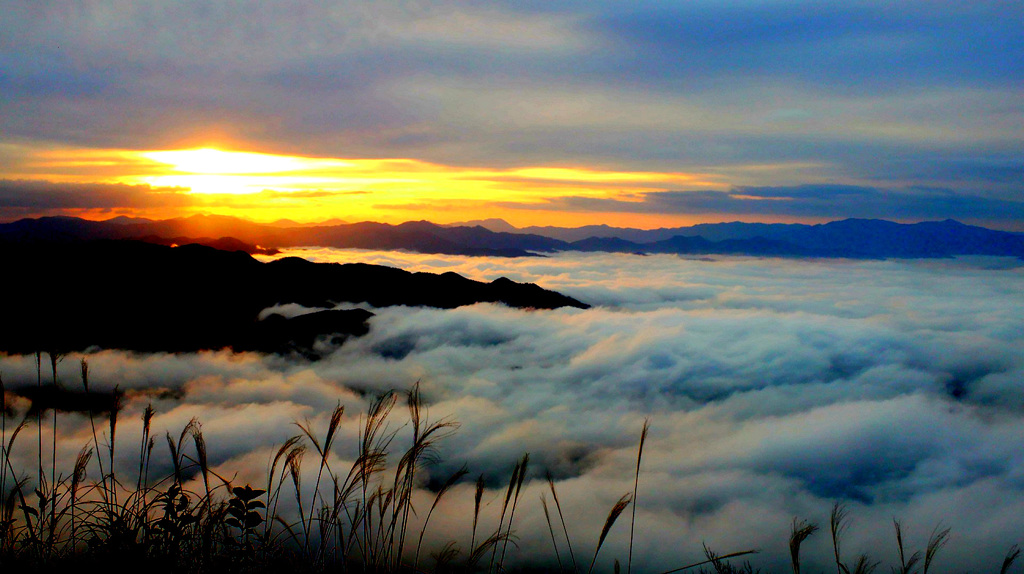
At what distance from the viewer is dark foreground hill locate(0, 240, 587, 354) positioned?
14738 centimetres

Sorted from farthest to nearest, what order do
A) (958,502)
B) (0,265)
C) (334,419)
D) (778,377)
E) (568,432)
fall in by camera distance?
(778,377) < (0,265) < (568,432) < (958,502) < (334,419)

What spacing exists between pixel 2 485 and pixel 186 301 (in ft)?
599

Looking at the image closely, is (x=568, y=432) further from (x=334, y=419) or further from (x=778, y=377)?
(x=334, y=419)

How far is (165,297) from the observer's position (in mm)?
164125

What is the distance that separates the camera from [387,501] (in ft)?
15.4

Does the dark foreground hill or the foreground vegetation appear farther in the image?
the dark foreground hill

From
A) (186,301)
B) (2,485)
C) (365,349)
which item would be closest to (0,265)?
(186,301)

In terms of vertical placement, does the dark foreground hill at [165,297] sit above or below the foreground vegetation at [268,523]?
below

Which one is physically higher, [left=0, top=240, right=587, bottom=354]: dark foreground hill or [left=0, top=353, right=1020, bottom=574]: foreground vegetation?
[left=0, top=353, right=1020, bottom=574]: foreground vegetation

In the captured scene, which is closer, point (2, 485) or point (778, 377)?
A: point (2, 485)

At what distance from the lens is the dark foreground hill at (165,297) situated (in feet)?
484

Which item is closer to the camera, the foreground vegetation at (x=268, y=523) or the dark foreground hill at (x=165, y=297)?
the foreground vegetation at (x=268, y=523)

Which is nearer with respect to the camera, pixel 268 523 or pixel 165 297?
pixel 268 523

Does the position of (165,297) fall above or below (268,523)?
below
